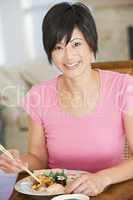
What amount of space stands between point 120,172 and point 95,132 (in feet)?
0.74

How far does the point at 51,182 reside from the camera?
3.69 ft

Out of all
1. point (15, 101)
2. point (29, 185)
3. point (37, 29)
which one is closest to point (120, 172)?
point (29, 185)

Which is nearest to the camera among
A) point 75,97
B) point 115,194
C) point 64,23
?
point 115,194

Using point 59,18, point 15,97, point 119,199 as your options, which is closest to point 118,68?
point 59,18

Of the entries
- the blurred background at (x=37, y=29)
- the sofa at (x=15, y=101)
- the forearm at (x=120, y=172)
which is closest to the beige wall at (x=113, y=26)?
the blurred background at (x=37, y=29)

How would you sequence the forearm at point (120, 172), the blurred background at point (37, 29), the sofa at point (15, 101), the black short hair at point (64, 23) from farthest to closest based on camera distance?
the blurred background at point (37, 29), the sofa at point (15, 101), the black short hair at point (64, 23), the forearm at point (120, 172)

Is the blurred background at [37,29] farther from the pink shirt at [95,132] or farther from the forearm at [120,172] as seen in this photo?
the forearm at [120,172]

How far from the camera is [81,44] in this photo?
137cm

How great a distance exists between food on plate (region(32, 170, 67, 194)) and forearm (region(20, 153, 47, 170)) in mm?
199

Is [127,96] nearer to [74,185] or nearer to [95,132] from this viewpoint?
[95,132]

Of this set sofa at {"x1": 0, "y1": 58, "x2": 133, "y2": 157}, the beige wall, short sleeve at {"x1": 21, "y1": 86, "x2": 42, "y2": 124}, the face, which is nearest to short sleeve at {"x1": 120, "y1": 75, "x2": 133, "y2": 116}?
the face

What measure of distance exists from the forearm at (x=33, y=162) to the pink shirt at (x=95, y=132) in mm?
33

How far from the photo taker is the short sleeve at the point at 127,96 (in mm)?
1379

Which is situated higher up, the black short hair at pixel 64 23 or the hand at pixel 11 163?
the black short hair at pixel 64 23
